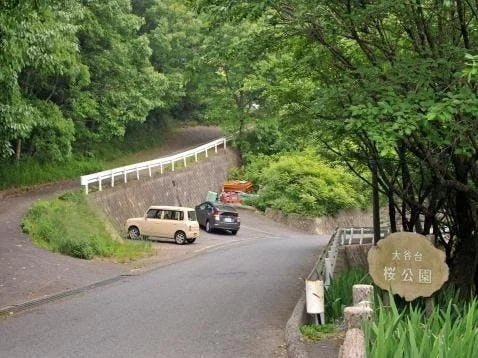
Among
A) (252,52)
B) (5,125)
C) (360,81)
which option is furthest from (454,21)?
(5,125)

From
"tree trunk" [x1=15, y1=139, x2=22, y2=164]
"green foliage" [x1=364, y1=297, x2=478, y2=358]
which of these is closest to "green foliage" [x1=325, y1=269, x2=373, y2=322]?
"green foliage" [x1=364, y1=297, x2=478, y2=358]

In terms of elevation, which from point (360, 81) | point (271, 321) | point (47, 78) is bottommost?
point (271, 321)

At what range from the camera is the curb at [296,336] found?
25.8 ft

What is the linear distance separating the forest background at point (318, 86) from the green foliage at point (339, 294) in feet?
7.23

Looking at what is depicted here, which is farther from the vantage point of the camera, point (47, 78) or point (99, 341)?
point (47, 78)

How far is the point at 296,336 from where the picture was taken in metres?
8.62

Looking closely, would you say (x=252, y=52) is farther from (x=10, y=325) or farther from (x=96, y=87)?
(x=96, y=87)

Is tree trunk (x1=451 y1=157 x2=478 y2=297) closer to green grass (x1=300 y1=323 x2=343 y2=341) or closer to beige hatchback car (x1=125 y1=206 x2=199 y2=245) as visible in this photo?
green grass (x1=300 y1=323 x2=343 y2=341)

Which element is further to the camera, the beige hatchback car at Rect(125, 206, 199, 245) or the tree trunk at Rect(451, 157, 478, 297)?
the beige hatchback car at Rect(125, 206, 199, 245)

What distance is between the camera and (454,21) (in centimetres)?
1032

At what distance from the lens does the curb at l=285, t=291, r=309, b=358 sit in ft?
25.8

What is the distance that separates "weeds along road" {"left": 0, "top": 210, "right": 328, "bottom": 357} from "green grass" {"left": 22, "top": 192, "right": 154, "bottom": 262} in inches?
96.9

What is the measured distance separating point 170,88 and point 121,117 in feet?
31.9

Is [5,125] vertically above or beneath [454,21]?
beneath
